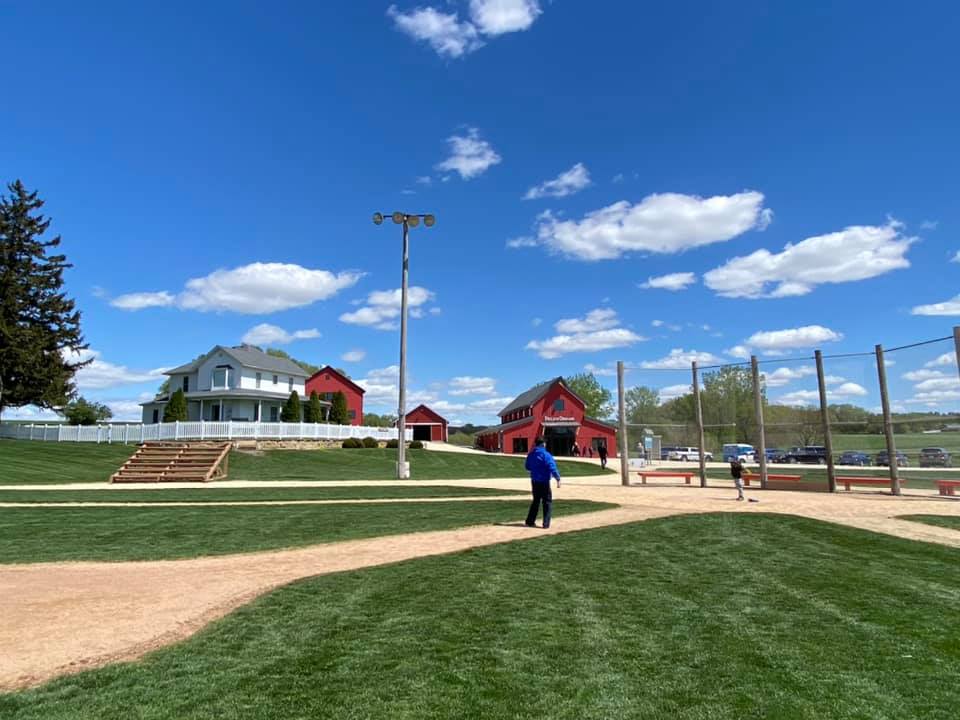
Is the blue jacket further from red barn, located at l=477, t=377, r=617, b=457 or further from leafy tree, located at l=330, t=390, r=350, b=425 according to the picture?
red barn, located at l=477, t=377, r=617, b=457

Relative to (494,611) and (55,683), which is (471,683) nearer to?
(494,611)

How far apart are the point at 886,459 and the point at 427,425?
57.8m

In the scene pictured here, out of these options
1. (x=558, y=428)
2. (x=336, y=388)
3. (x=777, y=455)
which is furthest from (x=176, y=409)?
(x=777, y=455)

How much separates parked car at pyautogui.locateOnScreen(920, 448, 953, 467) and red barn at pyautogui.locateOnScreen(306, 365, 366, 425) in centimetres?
4721

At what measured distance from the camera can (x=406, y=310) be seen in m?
24.4

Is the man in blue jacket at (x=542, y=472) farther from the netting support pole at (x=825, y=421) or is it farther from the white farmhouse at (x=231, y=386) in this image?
the white farmhouse at (x=231, y=386)

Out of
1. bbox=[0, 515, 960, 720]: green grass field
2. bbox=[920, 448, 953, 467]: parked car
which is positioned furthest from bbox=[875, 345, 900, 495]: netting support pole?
bbox=[0, 515, 960, 720]: green grass field

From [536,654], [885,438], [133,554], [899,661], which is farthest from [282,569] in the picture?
[885,438]

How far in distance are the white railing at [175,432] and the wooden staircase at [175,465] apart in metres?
6.16

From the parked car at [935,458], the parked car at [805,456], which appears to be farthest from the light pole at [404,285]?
the parked car at [805,456]

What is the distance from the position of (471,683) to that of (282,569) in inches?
192

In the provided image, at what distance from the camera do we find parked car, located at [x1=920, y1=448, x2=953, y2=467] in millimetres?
20078

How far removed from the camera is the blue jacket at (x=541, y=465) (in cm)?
1147

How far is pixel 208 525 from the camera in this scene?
12266 millimetres
